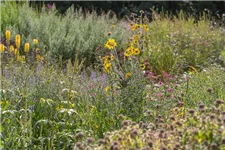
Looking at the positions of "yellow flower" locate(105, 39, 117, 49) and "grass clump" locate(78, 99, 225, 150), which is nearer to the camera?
"grass clump" locate(78, 99, 225, 150)

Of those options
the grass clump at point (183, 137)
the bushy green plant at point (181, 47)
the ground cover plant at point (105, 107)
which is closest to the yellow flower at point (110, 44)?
the ground cover plant at point (105, 107)

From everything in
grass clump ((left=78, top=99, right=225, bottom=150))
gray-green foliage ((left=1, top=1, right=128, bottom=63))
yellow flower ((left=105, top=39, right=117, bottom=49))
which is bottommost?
grass clump ((left=78, top=99, right=225, bottom=150))

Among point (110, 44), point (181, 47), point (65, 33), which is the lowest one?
point (110, 44)

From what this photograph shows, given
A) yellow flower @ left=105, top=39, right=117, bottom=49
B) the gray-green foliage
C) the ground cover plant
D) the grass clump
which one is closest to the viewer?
the grass clump

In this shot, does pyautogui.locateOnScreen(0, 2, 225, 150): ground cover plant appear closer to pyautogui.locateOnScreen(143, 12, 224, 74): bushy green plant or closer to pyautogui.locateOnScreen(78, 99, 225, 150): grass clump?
pyautogui.locateOnScreen(78, 99, 225, 150): grass clump

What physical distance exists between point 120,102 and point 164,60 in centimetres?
382

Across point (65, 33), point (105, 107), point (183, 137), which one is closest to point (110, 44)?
point (105, 107)

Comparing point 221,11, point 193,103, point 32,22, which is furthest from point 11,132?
point 221,11

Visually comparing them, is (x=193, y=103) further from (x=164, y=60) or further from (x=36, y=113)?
(x=164, y=60)

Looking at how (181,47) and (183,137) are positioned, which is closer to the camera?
(183,137)

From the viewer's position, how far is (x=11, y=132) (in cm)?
382

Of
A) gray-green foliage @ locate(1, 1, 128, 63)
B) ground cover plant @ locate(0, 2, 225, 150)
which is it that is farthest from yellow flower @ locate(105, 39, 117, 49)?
gray-green foliage @ locate(1, 1, 128, 63)

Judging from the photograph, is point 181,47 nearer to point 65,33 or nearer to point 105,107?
point 65,33

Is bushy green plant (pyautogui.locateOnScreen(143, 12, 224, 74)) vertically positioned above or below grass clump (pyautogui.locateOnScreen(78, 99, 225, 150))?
above
